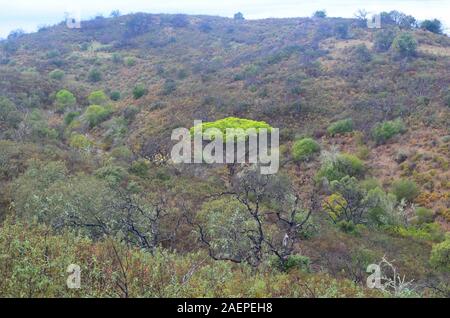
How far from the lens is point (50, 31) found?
218ft

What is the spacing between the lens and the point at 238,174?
16.6m

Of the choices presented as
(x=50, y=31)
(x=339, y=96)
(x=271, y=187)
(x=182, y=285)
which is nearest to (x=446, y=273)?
(x=271, y=187)

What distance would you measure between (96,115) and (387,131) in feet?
53.1

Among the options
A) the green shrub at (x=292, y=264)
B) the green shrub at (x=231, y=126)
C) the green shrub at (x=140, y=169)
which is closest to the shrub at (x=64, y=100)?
the green shrub at (x=231, y=126)

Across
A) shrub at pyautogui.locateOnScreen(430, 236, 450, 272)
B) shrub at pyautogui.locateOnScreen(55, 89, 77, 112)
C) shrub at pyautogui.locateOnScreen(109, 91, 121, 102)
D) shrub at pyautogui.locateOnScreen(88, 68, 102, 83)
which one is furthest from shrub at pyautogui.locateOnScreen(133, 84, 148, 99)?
shrub at pyautogui.locateOnScreen(430, 236, 450, 272)

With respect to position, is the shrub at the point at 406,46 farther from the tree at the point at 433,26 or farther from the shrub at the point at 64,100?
the shrub at the point at 64,100

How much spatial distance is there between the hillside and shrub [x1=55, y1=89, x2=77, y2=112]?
104mm

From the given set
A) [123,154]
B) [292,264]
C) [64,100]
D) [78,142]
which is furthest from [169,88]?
[292,264]

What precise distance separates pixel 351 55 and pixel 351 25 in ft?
46.6

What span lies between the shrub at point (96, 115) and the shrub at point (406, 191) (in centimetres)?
1735

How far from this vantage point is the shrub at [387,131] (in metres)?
20.1

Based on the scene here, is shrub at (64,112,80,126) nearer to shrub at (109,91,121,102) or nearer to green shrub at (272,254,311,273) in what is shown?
shrub at (109,91,121,102)

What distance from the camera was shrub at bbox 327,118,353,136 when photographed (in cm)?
2153

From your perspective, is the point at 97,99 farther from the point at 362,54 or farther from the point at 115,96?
the point at 362,54
